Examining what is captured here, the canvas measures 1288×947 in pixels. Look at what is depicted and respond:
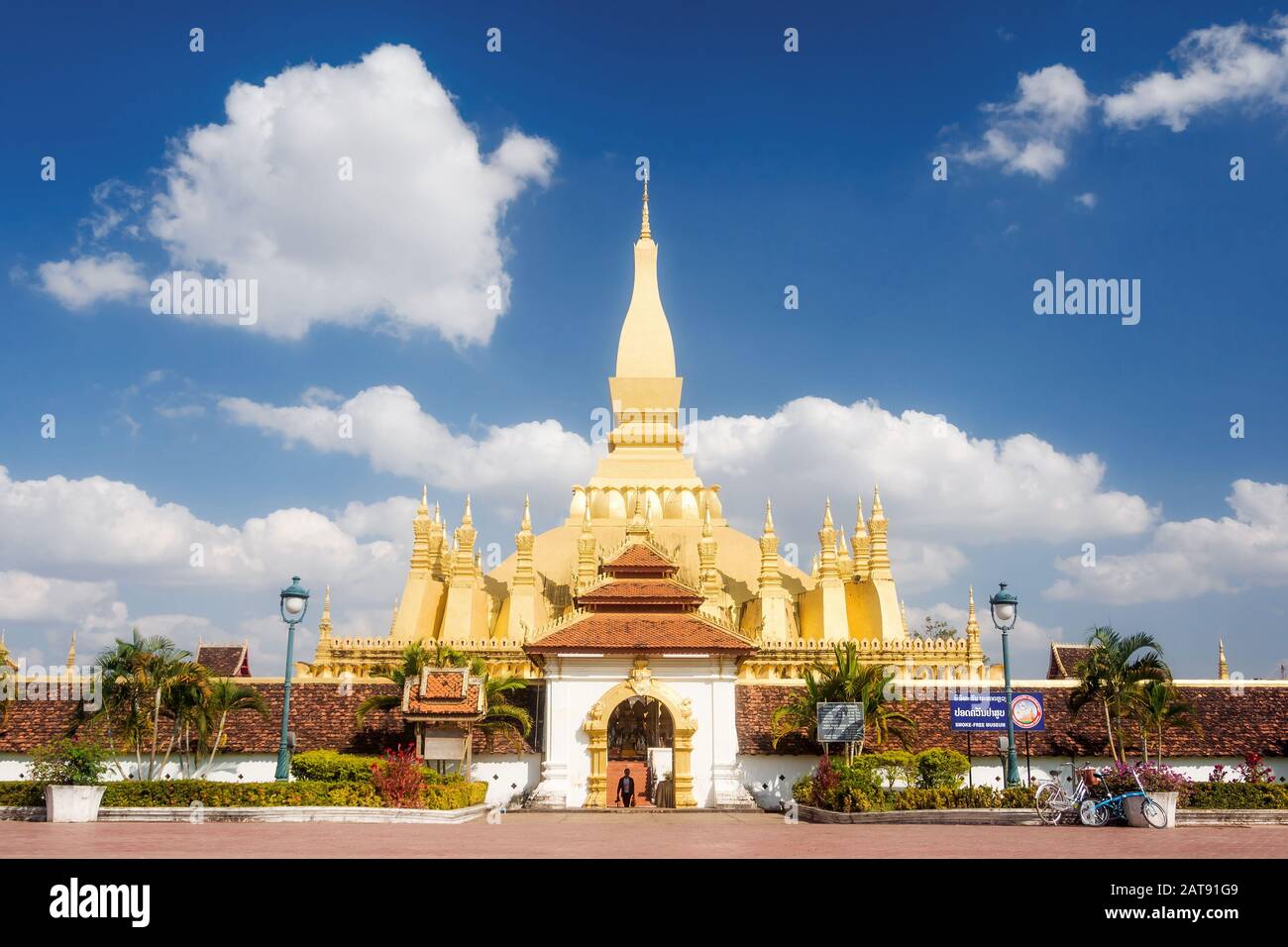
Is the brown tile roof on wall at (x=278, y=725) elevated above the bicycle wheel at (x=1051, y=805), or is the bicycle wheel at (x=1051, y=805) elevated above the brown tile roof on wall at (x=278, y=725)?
the brown tile roof on wall at (x=278, y=725)

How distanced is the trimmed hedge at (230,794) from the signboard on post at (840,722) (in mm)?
8822

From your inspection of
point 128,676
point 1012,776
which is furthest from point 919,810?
point 128,676

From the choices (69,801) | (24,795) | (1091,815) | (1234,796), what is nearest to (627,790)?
(1091,815)

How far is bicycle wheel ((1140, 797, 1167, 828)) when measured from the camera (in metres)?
21.3

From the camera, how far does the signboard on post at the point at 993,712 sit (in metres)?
25.5

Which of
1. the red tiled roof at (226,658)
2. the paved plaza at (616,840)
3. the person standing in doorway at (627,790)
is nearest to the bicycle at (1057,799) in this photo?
the paved plaza at (616,840)

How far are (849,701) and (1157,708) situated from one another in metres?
7.31

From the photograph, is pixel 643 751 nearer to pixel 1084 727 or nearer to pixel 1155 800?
pixel 1084 727

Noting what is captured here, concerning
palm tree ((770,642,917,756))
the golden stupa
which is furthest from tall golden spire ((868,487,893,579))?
palm tree ((770,642,917,756))

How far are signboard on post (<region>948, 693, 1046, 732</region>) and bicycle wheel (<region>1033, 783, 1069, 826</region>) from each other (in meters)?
3.23

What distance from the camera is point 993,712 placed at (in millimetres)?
25688

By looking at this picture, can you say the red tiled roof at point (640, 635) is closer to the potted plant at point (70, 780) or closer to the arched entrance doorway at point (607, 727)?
the arched entrance doorway at point (607, 727)

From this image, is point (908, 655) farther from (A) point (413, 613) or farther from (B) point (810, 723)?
(A) point (413, 613)
